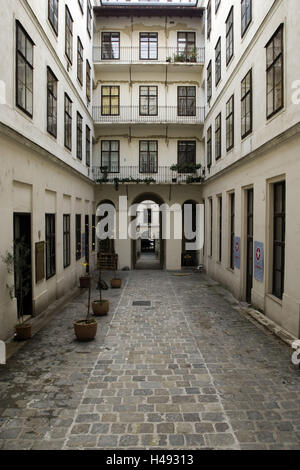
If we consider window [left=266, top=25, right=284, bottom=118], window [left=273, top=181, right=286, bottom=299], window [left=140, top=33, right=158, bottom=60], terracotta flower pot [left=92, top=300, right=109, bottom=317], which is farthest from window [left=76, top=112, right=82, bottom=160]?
window [left=273, top=181, right=286, bottom=299]

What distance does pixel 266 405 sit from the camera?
525 centimetres

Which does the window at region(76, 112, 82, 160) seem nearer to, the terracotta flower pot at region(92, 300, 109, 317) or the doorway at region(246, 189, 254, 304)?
the doorway at region(246, 189, 254, 304)

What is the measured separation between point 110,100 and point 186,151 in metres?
5.69

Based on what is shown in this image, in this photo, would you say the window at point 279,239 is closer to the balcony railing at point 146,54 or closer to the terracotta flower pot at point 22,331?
the terracotta flower pot at point 22,331

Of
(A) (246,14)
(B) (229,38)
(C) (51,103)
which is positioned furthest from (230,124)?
(C) (51,103)

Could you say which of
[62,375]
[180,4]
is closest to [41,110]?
[62,375]

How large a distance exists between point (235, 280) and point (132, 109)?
13388 millimetres

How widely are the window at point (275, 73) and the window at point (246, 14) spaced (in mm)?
2315

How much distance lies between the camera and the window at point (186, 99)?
2169 centimetres

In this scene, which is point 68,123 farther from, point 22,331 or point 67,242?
point 22,331

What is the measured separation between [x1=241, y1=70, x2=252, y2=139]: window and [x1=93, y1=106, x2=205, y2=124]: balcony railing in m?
9.20

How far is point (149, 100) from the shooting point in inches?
856

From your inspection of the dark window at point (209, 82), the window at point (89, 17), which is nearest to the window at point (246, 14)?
the dark window at point (209, 82)
